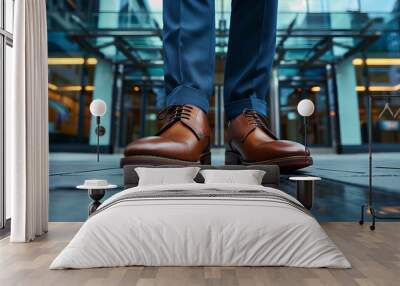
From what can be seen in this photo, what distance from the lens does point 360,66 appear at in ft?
13.3

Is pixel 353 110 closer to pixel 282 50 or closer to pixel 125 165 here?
pixel 282 50

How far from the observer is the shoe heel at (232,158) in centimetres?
381

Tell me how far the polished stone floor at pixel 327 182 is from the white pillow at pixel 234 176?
Answer: 0.30 meters

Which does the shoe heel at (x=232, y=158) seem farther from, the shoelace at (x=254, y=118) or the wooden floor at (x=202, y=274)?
the wooden floor at (x=202, y=274)

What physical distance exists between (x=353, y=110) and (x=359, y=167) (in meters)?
0.53

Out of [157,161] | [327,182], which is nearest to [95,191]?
[157,161]

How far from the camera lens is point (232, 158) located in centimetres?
381

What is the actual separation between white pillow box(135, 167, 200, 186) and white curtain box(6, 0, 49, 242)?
813 millimetres

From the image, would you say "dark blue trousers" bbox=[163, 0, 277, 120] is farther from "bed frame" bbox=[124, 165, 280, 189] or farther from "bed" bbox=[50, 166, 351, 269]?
"bed" bbox=[50, 166, 351, 269]

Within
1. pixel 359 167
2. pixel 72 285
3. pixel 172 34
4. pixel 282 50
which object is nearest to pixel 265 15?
pixel 282 50

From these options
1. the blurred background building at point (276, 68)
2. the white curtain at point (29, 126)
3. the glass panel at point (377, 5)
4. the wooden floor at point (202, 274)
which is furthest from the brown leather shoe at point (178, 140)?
the glass panel at point (377, 5)

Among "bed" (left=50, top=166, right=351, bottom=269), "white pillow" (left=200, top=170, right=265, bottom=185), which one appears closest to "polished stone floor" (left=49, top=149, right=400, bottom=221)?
"white pillow" (left=200, top=170, right=265, bottom=185)

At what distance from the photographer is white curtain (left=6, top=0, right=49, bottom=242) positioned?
324cm

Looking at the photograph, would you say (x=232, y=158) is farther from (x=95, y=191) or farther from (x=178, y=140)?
(x=95, y=191)
